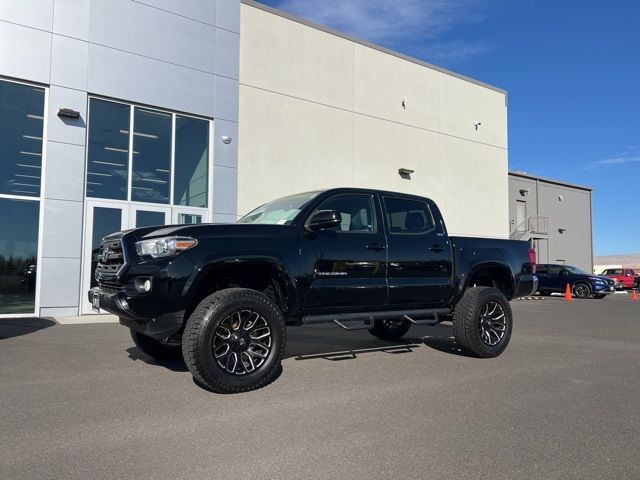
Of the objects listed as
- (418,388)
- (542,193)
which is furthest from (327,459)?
(542,193)

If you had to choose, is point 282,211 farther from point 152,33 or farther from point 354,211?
point 152,33

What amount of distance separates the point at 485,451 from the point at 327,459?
1022 mm

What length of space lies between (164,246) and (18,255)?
28.7 ft

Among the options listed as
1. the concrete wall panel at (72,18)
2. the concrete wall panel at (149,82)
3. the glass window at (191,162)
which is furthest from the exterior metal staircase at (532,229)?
the concrete wall panel at (72,18)

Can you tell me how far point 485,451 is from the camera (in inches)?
128

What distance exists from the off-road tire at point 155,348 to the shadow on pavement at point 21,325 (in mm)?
3413

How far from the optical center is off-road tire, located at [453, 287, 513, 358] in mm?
6242

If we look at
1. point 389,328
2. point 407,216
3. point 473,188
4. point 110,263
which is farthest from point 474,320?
point 473,188

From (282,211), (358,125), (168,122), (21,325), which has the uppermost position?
(358,125)

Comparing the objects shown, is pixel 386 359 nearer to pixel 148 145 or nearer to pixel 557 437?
pixel 557 437

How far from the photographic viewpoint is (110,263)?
512cm

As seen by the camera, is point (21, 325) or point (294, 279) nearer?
point (294, 279)

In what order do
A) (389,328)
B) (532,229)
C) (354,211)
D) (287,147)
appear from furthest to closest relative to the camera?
(532,229)
(287,147)
(389,328)
(354,211)

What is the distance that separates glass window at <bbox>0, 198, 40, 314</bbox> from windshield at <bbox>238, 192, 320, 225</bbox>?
7.51 m
